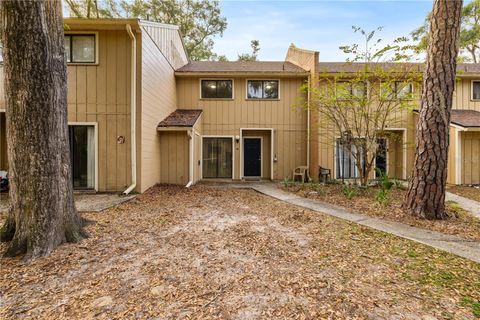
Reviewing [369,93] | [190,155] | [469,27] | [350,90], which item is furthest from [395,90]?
[469,27]

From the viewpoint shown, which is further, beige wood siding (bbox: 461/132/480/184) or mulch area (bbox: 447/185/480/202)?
beige wood siding (bbox: 461/132/480/184)

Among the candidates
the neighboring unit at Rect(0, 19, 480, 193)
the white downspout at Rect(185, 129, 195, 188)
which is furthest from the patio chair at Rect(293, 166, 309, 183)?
the white downspout at Rect(185, 129, 195, 188)

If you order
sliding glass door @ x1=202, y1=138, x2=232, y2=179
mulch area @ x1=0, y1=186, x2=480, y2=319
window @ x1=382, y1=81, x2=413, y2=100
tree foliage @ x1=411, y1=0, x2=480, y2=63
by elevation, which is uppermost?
tree foliage @ x1=411, y1=0, x2=480, y2=63

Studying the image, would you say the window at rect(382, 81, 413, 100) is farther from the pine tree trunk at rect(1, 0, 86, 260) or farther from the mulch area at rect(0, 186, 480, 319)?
the pine tree trunk at rect(1, 0, 86, 260)

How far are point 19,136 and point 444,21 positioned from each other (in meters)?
7.26

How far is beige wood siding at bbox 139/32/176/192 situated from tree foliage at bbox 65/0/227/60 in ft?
28.8

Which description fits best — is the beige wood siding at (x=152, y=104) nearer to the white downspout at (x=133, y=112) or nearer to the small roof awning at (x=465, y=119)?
the white downspout at (x=133, y=112)

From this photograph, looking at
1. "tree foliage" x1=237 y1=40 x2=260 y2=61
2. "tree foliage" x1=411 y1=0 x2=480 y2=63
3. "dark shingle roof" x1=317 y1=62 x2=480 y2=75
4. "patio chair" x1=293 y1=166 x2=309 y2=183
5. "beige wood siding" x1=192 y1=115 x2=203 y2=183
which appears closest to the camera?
"dark shingle roof" x1=317 y1=62 x2=480 y2=75

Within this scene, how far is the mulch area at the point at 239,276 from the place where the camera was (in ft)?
6.59

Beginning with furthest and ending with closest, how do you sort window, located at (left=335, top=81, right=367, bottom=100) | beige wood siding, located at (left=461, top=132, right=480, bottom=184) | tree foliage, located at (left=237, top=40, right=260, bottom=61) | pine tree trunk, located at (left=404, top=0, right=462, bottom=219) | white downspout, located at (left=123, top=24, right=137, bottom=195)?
tree foliage, located at (left=237, top=40, right=260, bottom=61)
beige wood siding, located at (left=461, top=132, right=480, bottom=184)
window, located at (left=335, top=81, right=367, bottom=100)
white downspout, located at (left=123, top=24, right=137, bottom=195)
pine tree trunk, located at (left=404, top=0, right=462, bottom=219)

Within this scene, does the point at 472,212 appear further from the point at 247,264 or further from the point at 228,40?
the point at 228,40

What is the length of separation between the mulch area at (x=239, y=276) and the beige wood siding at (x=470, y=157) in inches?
A: 322

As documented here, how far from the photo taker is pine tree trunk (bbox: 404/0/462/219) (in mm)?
4500

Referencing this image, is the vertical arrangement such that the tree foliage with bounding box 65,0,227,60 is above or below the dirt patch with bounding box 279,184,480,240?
above
